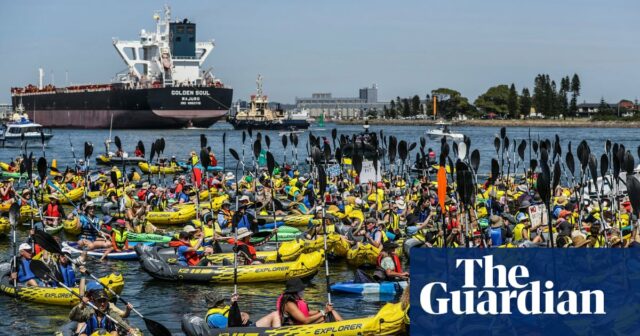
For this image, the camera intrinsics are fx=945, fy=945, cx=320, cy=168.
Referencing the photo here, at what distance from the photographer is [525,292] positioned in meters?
→ 9.93

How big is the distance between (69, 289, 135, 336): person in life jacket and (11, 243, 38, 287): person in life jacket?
16.7 ft

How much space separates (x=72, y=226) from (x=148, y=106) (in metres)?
90.4

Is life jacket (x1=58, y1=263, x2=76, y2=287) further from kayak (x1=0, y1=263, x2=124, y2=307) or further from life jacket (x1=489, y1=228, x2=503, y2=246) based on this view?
life jacket (x1=489, y1=228, x2=503, y2=246)

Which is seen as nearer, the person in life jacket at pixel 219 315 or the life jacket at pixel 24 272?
the person in life jacket at pixel 219 315

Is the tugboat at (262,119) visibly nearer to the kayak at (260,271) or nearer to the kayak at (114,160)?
the kayak at (114,160)

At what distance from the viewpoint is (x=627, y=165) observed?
2656cm

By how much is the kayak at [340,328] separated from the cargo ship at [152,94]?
10249cm

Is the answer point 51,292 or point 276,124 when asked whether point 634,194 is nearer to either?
point 51,292

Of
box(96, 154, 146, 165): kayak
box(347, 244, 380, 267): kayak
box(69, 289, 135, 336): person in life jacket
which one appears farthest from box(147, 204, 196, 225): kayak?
box(96, 154, 146, 165): kayak

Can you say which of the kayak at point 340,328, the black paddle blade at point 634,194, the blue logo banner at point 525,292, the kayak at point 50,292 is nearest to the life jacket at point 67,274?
the kayak at point 50,292

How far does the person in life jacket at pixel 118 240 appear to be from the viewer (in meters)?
24.8

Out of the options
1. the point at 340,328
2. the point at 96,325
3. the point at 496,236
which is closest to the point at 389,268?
the point at 496,236

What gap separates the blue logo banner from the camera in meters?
9.90

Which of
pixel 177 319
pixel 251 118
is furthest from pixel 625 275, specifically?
pixel 251 118
